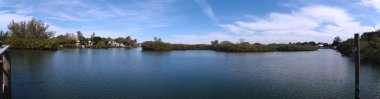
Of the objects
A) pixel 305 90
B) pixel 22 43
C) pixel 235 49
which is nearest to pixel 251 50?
pixel 235 49

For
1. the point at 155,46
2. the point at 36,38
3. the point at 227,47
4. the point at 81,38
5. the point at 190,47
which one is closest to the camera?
the point at 36,38

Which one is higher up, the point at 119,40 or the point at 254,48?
the point at 119,40

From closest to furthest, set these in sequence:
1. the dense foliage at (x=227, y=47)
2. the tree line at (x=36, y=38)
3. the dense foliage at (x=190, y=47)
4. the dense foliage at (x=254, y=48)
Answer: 1. the tree line at (x=36, y=38)
2. the dense foliage at (x=254, y=48)
3. the dense foliage at (x=227, y=47)
4. the dense foliage at (x=190, y=47)

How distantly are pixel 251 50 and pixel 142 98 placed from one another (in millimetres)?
67597

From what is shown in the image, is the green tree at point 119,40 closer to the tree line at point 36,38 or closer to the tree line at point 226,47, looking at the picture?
the tree line at point 36,38

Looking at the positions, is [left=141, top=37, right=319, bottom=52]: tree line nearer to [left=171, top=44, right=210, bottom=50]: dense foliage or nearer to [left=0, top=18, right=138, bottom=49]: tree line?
[left=171, top=44, right=210, bottom=50]: dense foliage

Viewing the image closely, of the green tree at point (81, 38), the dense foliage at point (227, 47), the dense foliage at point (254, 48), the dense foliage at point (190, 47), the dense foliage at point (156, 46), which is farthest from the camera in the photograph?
the green tree at point (81, 38)

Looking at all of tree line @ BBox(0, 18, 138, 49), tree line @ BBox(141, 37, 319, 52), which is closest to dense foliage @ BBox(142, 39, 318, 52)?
tree line @ BBox(141, 37, 319, 52)

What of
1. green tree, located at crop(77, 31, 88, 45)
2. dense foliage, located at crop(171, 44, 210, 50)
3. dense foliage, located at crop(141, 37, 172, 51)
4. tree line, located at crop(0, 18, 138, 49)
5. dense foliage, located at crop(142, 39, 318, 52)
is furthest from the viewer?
green tree, located at crop(77, 31, 88, 45)

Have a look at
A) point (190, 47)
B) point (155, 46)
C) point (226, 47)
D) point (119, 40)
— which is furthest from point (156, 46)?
point (119, 40)

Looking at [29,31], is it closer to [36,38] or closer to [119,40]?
[36,38]

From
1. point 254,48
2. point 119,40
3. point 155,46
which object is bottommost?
point 254,48

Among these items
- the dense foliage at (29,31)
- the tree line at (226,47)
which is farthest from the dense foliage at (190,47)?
the dense foliage at (29,31)

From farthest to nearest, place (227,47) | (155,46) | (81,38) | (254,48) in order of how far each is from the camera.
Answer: (81,38) < (155,46) < (227,47) < (254,48)
